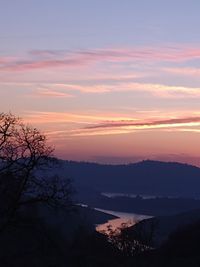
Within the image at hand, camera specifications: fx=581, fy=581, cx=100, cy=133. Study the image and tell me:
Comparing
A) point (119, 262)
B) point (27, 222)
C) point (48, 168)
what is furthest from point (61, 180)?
point (119, 262)

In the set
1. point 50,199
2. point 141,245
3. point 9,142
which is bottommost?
point 141,245

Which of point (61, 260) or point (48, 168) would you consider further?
point (48, 168)

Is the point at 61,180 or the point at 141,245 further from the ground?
the point at 61,180

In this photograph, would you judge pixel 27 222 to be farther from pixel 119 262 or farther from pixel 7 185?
pixel 119 262

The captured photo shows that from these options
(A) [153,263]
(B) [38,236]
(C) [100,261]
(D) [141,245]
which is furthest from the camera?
(D) [141,245]

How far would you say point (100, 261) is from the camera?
23.2 meters

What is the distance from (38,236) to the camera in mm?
26984

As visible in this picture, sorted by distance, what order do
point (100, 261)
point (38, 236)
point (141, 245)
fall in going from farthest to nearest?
1. point (141, 245)
2. point (38, 236)
3. point (100, 261)

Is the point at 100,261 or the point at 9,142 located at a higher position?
the point at 9,142

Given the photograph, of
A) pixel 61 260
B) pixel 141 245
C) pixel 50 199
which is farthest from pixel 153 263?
pixel 141 245

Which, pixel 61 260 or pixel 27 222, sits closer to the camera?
pixel 61 260

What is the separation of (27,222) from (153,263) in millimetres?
6153

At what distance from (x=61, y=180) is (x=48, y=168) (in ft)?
2.98

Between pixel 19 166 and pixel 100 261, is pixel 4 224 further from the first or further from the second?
pixel 100 261
